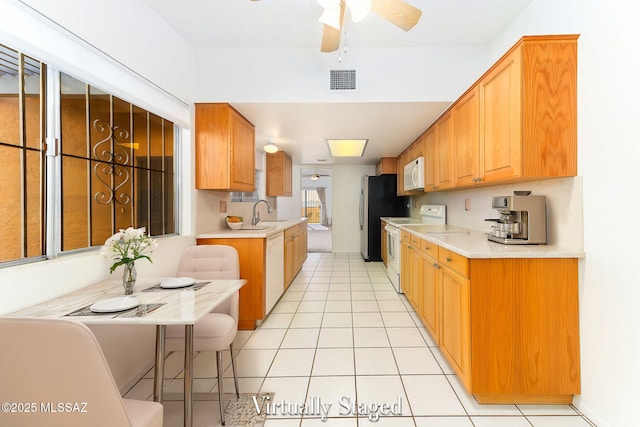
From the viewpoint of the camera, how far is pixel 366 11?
1542mm

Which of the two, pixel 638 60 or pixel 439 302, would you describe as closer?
pixel 638 60

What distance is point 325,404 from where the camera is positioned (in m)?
1.73

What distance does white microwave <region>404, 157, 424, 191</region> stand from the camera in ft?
13.0

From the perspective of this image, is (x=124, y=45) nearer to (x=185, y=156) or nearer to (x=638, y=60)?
(x=185, y=156)

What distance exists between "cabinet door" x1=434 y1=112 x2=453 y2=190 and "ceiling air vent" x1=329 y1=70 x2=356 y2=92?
104 centimetres

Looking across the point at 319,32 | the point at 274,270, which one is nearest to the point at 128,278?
the point at 274,270

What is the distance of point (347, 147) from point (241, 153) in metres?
2.45

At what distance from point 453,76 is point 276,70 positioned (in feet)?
5.40

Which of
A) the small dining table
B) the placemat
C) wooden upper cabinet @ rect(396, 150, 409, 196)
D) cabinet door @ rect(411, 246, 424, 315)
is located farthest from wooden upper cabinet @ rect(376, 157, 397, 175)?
the placemat

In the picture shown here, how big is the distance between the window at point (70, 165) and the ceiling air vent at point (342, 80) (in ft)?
5.12

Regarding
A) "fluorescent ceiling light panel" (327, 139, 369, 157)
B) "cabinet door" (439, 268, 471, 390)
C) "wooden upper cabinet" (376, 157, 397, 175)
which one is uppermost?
"fluorescent ceiling light panel" (327, 139, 369, 157)

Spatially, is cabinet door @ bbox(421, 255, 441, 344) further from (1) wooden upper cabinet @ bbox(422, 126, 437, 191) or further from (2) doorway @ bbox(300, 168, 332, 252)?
(2) doorway @ bbox(300, 168, 332, 252)

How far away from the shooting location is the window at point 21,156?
131 centimetres

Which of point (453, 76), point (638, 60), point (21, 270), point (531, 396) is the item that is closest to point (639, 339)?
point (531, 396)
